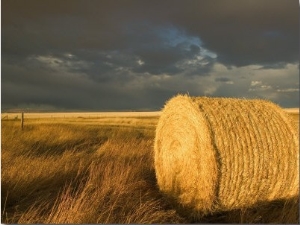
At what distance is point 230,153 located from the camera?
477cm

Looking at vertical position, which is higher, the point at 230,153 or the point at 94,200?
the point at 230,153

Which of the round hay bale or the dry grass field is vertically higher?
the round hay bale

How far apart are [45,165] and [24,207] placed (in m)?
1.53

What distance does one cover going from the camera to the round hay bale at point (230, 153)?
479cm

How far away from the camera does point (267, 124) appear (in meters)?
5.25

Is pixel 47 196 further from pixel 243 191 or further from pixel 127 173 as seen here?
pixel 243 191

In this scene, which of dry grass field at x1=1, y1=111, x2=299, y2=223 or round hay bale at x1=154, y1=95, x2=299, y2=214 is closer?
dry grass field at x1=1, y1=111, x2=299, y2=223

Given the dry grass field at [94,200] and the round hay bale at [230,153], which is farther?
the round hay bale at [230,153]

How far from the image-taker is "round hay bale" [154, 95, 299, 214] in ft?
15.7

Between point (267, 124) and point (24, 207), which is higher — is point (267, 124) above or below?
above

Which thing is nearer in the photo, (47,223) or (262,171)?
(47,223)

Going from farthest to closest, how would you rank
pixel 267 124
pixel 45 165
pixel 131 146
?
pixel 131 146 → pixel 45 165 → pixel 267 124

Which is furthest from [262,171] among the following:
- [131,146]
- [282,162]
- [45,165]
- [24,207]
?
[131,146]

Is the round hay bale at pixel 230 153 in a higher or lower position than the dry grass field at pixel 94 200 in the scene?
higher
